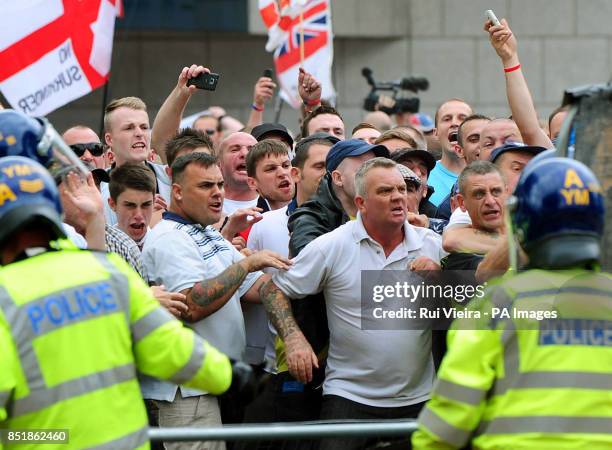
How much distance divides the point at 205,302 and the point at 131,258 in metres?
0.47

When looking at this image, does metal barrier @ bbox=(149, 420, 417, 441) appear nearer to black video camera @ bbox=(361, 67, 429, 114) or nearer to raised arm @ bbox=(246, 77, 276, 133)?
raised arm @ bbox=(246, 77, 276, 133)

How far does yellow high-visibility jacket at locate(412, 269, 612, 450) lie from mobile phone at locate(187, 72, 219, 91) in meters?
4.40

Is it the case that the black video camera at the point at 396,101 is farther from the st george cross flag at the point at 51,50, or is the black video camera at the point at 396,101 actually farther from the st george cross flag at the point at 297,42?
the st george cross flag at the point at 51,50

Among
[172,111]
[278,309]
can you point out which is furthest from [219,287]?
[172,111]

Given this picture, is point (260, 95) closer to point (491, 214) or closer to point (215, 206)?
point (215, 206)

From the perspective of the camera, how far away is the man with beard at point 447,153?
8.91 metres

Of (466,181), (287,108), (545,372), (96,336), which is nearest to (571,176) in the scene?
(545,372)

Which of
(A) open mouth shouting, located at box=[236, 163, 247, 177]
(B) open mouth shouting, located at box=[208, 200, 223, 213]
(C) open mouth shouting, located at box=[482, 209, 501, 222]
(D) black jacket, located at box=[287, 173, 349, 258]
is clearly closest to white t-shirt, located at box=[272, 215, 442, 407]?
(D) black jacket, located at box=[287, 173, 349, 258]

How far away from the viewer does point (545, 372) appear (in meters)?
4.11

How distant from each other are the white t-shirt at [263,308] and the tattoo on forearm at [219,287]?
389 millimetres

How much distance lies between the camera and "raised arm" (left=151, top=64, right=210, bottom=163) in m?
8.45

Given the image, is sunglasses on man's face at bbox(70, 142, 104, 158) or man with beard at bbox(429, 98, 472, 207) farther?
man with beard at bbox(429, 98, 472, 207)

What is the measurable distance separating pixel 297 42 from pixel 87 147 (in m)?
3.63

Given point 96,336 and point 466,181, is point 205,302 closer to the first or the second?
point 466,181
